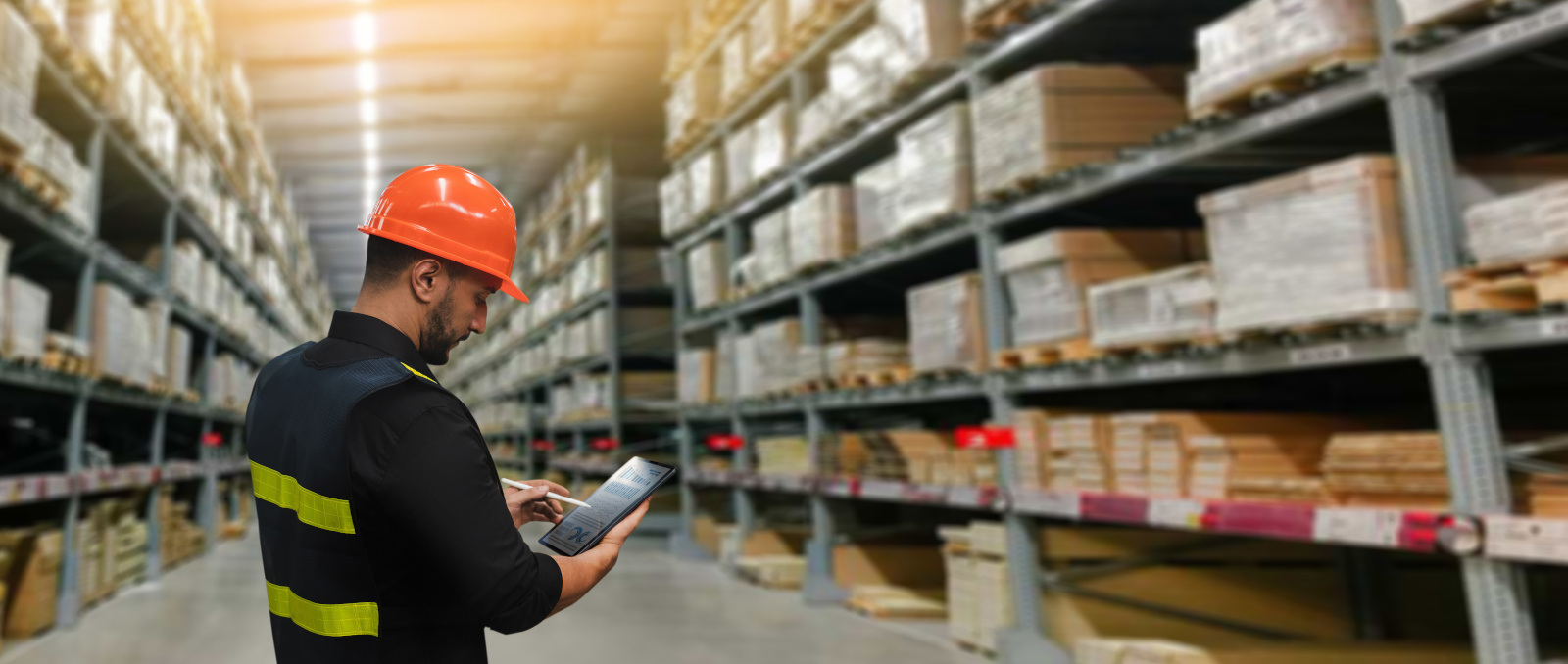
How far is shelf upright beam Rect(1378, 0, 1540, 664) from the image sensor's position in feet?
10.1

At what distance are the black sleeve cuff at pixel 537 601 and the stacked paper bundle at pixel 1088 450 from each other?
3.50 m

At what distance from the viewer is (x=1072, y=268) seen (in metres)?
4.89

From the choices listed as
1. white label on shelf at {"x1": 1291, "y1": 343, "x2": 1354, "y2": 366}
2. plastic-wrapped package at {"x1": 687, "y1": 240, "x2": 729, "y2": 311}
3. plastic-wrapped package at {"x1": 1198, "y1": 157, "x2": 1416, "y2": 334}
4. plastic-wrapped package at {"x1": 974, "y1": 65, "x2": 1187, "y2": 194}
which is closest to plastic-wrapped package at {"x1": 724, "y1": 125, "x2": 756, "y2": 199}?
plastic-wrapped package at {"x1": 687, "y1": 240, "x2": 729, "y2": 311}

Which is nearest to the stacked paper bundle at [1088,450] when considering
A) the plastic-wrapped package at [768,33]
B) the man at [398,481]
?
the man at [398,481]

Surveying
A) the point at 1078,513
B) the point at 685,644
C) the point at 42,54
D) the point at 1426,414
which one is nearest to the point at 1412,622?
the point at 1426,414

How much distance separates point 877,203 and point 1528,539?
429 centimetres

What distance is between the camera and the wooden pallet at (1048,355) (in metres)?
4.80

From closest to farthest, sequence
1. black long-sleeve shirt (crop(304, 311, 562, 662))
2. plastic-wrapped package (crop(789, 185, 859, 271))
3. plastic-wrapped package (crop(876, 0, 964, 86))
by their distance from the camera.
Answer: black long-sleeve shirt (crop(304, 311, 562, 662)) < plastic-wrapped package (crop(876, 0, 964, 86)) < plastic-wrapped package (crop(789, 185, 859, 271))

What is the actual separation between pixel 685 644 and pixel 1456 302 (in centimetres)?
430

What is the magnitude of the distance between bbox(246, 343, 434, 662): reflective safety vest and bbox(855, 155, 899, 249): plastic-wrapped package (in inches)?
194

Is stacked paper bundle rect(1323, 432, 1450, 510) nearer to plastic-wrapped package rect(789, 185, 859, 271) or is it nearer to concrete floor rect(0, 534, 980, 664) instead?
concrete floor rect(0, 534, 980, 664)

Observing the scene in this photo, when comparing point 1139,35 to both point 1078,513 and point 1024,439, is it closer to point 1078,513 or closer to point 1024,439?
point 1024,439

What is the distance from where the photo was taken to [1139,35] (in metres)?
5.67

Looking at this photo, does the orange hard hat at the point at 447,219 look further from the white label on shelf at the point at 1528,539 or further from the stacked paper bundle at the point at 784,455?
the stacked paper bundle at the point at 784,455
